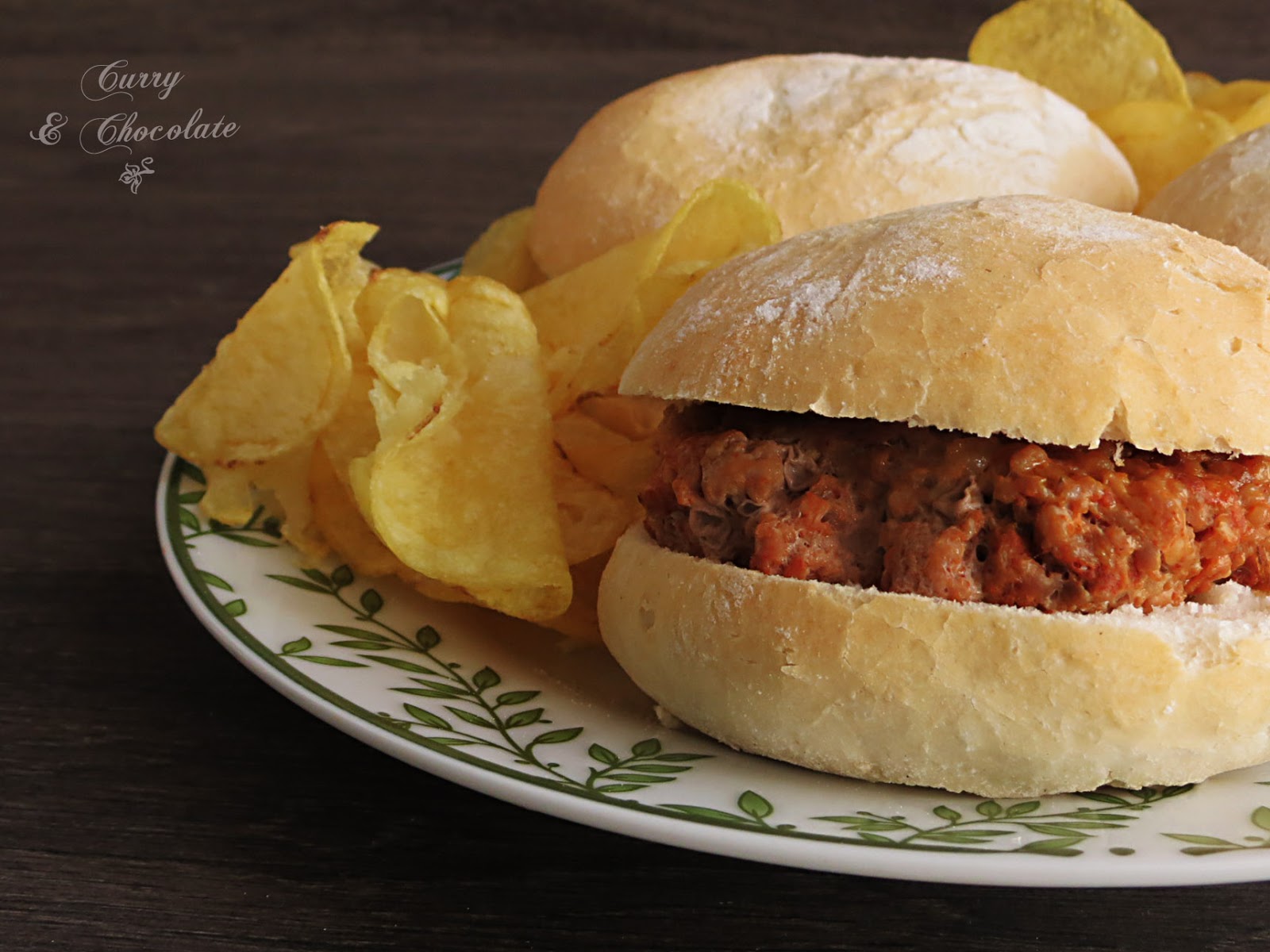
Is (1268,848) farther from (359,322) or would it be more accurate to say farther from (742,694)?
(359,322)

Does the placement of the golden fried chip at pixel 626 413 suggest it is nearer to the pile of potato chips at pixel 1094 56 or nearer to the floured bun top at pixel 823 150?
the floured bun top at pixel 823 150

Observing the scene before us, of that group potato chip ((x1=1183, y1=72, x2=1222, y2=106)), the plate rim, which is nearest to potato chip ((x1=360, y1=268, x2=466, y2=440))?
the plate rim

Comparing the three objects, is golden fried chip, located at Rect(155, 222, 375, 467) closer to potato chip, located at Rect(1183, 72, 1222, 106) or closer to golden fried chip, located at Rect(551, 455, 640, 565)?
golden fried chip, located at Rect(551, 455, 640, 565)

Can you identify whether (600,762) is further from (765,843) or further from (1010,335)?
(1010,335)

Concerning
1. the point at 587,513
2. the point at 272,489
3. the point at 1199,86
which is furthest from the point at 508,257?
the point at 1199,86

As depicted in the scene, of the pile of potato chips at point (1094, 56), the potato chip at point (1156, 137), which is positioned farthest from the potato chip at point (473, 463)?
the pile of potato chips at point (1094, 56)
